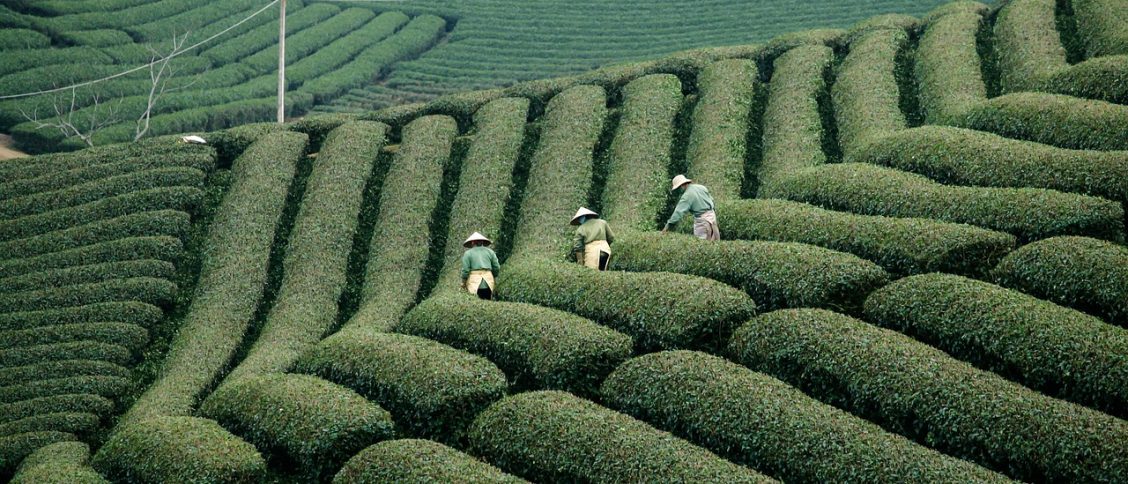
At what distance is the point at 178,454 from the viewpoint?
15359 millimetres

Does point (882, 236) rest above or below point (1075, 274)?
below

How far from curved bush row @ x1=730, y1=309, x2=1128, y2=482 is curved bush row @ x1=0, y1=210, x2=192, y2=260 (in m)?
15.6

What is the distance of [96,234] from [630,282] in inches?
574

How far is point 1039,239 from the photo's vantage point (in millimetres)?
15867

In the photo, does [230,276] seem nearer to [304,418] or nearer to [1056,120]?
[304,418]

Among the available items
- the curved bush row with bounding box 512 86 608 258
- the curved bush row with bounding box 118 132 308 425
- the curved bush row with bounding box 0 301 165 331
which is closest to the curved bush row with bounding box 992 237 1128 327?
the curved bush row with bounding box 512 86 608 258

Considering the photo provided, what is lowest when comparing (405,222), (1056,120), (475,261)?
(405,222)

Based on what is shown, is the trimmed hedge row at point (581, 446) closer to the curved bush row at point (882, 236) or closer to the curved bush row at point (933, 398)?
the curved bush row at point (933, 398)

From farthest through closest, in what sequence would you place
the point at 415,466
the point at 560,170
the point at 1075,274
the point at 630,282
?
the point at 560,170
the point at 630,282
the point at 1075,274
the point at 415,466

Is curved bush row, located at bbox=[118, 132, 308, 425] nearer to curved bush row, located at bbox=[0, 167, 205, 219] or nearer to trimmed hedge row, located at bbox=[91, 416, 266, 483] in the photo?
curved bush row, located at bbox=[0, 167, 205, 219]

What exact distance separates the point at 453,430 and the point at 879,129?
13.3 m

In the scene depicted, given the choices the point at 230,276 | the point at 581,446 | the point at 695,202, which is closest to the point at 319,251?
the point at 230,276

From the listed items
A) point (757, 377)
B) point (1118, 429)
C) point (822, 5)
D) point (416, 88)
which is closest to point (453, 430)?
point (757, 377)

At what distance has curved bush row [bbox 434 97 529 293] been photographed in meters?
23.4
